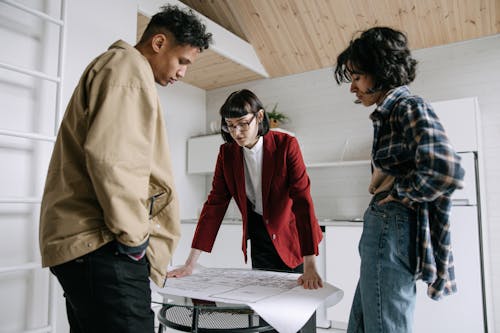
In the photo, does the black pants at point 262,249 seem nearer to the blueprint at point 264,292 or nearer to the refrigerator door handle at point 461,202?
the blueprint at point 264,292

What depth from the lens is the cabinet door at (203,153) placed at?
4661 millimetres

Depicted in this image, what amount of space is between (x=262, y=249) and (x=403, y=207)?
2.96ft

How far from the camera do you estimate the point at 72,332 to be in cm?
113

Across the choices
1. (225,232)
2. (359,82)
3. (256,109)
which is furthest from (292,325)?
(225,232)

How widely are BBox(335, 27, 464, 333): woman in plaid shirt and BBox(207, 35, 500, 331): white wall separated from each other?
9.31 ft

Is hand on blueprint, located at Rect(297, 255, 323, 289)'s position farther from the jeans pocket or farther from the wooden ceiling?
the wooden ceiling

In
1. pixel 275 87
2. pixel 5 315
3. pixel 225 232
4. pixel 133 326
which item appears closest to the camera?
pixel 133 326

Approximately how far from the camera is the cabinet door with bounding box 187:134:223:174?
15.3 ft

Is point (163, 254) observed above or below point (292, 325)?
above

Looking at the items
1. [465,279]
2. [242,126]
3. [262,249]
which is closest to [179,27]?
[242,126]

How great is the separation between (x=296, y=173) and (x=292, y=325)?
864 millimetres

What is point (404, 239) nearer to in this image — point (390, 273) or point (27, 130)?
point (390, 273)

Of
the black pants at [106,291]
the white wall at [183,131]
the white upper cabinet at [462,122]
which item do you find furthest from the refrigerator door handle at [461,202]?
the white wall at [183,131]

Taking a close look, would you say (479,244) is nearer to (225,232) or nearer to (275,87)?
(225,232)
